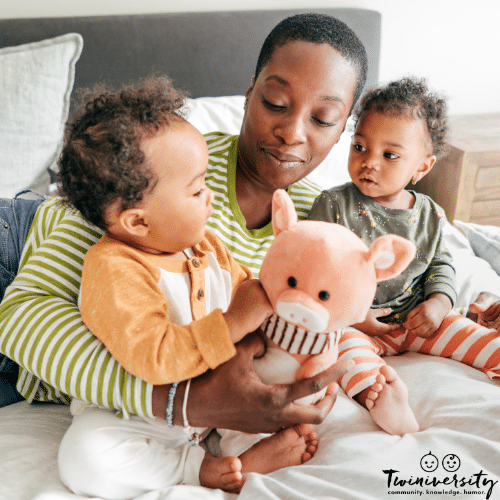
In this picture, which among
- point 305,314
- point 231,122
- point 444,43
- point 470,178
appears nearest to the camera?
point 305,314

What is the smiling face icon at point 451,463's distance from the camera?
75 centimetres

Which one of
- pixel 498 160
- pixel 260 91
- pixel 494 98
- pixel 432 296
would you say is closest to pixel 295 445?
pixel 432 296

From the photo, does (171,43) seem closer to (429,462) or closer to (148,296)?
(148,296)

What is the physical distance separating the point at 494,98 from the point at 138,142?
2.79 meters

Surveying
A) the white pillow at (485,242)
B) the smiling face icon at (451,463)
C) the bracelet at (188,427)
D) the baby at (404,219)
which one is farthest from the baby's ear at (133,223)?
the white pillow at (485,242)

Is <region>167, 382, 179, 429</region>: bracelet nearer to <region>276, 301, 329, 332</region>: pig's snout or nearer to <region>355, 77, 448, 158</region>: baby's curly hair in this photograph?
<region>276, 301, 329, 332</region>: pig's snout

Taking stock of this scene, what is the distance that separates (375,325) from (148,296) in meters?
0.59

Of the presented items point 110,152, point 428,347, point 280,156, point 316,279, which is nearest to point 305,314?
point 316,279

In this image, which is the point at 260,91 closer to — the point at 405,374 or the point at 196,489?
the point at 405,374

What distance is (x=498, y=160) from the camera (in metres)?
2.24

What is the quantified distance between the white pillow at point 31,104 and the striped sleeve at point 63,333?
83 cm

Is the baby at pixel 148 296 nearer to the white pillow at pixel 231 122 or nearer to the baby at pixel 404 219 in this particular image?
the baby at pixel 404 219

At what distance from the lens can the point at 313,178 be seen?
6.43ft

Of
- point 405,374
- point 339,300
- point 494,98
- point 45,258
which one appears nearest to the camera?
point 339,300
